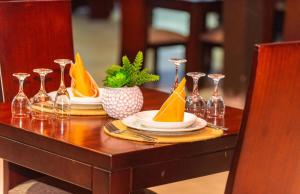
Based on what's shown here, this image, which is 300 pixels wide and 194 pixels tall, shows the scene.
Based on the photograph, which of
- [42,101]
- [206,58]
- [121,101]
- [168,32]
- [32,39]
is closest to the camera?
[121,101]

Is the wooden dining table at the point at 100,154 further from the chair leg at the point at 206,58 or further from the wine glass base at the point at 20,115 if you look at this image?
the chair leg at the point at 206,58

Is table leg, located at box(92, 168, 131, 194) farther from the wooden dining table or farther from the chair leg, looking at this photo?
the chair leg

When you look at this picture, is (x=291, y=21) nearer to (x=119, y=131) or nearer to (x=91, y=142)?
(x=119, y=131)

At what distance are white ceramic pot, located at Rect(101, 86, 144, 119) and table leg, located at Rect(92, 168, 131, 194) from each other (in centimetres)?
37

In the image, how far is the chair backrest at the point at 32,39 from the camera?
9.44 feet

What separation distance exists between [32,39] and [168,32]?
10.2 ft

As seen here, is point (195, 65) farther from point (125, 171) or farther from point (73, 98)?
point (125, 171)

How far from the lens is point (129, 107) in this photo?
2352 mm

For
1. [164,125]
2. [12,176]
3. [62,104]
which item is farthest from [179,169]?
[12,176]

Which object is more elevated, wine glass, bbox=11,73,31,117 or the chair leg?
wine glass, bbox=11,73,31,117

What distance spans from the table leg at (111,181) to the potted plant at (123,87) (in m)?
0.37

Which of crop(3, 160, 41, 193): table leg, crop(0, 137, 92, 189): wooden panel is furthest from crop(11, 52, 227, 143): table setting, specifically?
crop(3, 160, 41, 193): table leg

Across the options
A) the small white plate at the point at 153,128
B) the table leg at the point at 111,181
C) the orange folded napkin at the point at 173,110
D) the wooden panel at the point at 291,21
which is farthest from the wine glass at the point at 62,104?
the wooden panel at the point at 291,21

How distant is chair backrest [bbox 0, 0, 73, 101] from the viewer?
2877mm
